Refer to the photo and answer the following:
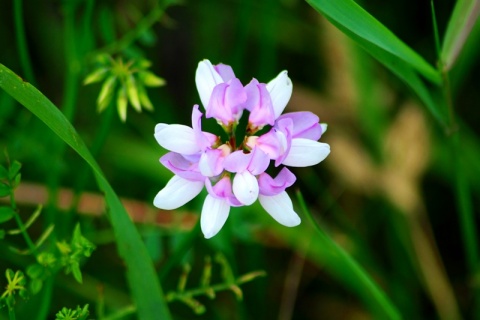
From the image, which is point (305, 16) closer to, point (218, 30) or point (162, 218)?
point (218, 30)

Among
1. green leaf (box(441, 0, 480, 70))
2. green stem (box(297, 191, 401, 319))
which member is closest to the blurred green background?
green stem (box(297, 191, 401, 319))

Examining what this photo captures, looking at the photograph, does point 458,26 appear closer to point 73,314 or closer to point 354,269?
point 354,269

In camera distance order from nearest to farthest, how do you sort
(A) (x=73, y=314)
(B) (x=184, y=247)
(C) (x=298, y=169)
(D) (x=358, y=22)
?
(A) (x=73, y=314)
(D) (x=358, y=22)
(B) (x=184, y=247)
(C) (x=298, y=169)

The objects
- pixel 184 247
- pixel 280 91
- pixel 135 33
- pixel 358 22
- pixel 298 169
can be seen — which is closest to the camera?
pixel 280 91

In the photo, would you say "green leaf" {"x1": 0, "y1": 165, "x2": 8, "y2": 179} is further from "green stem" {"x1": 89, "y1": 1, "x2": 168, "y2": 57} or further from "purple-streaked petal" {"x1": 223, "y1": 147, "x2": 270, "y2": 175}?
"green stem" {"x1": 89, "y1": 1, "x2": 168, "y2": 57}

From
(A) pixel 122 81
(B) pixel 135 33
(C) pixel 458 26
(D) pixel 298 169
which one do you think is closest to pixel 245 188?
(A) pixel 122 81

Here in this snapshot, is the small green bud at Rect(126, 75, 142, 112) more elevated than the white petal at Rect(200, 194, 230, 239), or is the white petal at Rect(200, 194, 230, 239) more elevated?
the small green bud at Rect(126, 75, 142, 112)

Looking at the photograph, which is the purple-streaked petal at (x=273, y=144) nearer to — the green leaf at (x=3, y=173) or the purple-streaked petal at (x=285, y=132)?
the purple-streaked petal at (x=285, y=132)
